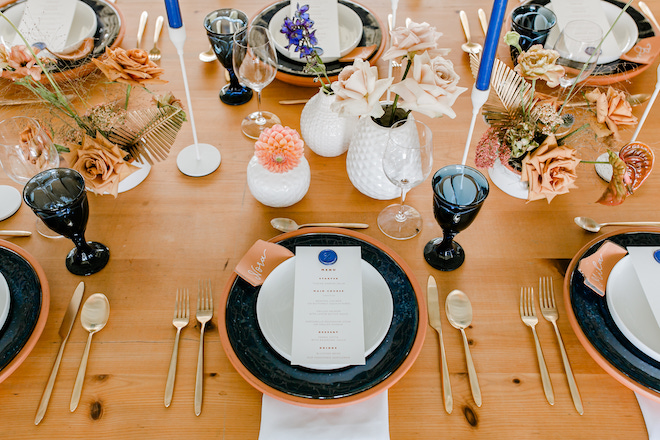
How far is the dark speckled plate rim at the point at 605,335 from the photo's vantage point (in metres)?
0.76

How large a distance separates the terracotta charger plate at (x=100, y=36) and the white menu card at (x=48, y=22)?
2.3 inches

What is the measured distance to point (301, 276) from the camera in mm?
875

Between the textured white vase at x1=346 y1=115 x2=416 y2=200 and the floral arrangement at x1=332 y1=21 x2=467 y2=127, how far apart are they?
79 mm

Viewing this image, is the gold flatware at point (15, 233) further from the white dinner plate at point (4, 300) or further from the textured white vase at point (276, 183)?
the textured white vase at point (276, 183)

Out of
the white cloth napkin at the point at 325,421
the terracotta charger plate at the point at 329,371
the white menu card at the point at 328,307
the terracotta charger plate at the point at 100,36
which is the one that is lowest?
the white cloth napkin at the point at 325,421

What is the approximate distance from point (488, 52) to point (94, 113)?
29.1 inches

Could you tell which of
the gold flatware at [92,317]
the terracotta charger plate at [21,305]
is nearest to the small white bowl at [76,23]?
the terracotta charger plate at [21,305]

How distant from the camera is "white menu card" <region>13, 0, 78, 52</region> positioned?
1273 millimetres

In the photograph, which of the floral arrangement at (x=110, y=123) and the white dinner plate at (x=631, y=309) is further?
the floral arrangement at (x=110, y=123)

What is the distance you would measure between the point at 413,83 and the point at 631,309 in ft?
1.79

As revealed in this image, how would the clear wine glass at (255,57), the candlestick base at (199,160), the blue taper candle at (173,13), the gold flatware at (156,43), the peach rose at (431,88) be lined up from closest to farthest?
the peach rose at (431,88)
the blue taper candle at (173,13)
the clear wine glass at (255,57)
the candlestick base at (199,160)
the gold flatware at (156,43)

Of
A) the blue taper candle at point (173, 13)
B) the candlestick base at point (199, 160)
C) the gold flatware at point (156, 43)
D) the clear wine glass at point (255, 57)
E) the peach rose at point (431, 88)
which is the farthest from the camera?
the gold flatware at point (156, 43)

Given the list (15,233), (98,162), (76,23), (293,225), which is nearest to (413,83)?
(293,225)

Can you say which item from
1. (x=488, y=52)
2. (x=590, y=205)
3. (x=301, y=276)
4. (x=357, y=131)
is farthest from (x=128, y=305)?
(x=590, y=205)
